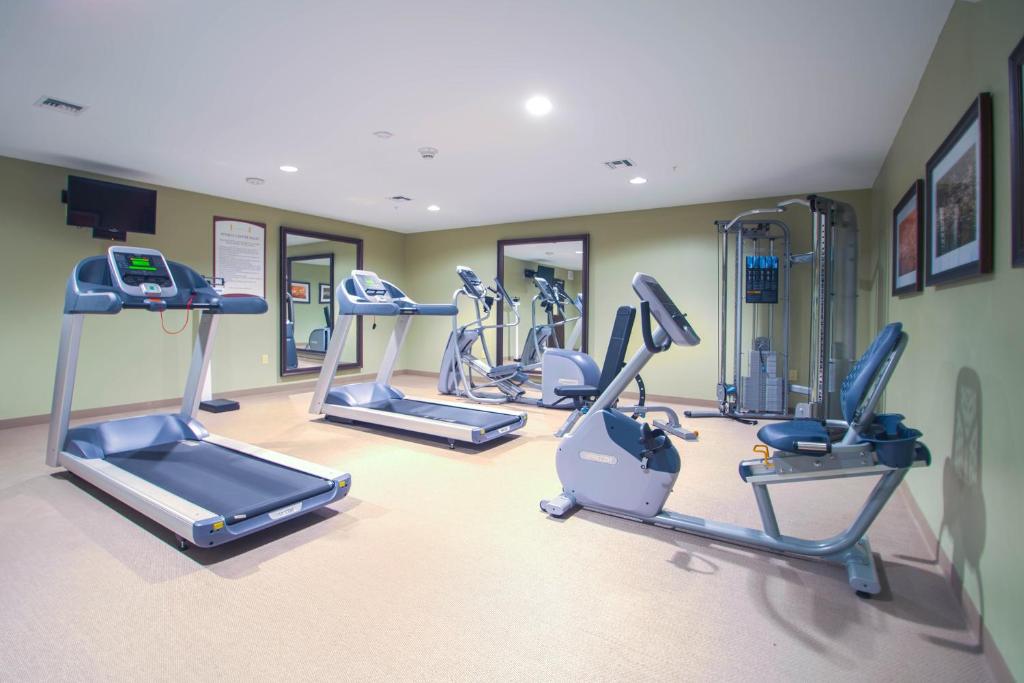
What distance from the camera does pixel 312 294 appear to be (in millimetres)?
10594

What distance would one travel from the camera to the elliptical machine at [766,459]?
6.27 feet

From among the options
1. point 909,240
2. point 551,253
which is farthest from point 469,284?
point 909,240

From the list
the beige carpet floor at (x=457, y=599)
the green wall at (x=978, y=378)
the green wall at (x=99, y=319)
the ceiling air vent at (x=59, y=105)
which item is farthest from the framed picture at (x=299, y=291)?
the green wall at (x=978, y=378)

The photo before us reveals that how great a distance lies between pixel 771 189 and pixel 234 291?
19.9 feet

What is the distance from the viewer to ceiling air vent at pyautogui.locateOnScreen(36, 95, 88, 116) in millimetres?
3230

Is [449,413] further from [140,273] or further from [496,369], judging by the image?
[140,273]

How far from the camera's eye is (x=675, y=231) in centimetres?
612

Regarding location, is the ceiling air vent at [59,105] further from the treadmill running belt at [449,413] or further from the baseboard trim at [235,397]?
the treadmill running belt at [449,413]

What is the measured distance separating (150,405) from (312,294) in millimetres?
5496

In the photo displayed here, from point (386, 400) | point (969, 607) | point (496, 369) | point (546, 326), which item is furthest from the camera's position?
point (546, 326)

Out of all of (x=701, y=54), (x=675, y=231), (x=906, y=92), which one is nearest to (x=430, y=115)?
(x=701, y=54)

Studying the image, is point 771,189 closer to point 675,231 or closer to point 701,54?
point 675,231

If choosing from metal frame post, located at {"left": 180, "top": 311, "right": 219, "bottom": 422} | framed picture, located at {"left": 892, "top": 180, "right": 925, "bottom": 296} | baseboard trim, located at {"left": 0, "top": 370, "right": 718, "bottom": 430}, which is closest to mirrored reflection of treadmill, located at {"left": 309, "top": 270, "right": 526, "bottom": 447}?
metal frame post, located at {"left": 180, "top": 311, "right": 219, "bottom": 422}

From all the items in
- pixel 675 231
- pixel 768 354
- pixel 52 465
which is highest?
pixel 675 231
